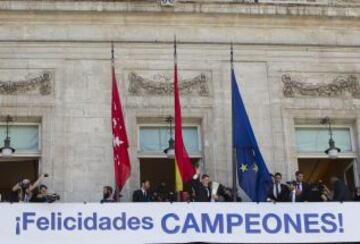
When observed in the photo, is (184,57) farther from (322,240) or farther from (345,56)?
(322,240)

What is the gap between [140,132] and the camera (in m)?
19.2

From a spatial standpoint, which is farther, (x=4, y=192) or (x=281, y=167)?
(x=4, y=192)

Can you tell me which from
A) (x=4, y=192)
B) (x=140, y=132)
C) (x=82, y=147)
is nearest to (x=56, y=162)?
(x=82, y=147)

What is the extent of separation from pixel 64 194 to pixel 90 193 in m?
0.45

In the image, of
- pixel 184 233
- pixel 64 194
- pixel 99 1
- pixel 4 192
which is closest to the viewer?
pixel 184 233

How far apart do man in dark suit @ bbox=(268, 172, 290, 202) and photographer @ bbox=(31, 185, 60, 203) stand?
3.50 metres

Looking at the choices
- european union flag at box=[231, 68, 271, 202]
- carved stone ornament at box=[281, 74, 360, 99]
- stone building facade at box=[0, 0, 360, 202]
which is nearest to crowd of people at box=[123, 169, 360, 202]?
european union flag at box=[231, 68, 271, 202]

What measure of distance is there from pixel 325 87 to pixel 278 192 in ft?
9.47

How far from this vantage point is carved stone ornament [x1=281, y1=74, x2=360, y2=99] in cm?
1950

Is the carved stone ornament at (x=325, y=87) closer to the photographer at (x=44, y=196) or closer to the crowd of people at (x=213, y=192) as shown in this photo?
the crowd of people at (x=213, y=192)

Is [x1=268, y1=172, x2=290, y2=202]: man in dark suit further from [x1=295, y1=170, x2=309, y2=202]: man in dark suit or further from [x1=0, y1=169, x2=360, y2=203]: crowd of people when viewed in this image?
[x1=295, y1=170, x2=309, y2=202]: man in dark suit

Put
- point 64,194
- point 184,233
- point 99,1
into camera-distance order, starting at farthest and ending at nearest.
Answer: point 99,1 → point 64,194 → point 184,233

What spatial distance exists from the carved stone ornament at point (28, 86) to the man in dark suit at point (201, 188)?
3.27m

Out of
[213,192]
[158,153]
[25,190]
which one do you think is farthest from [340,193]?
[25,190]
